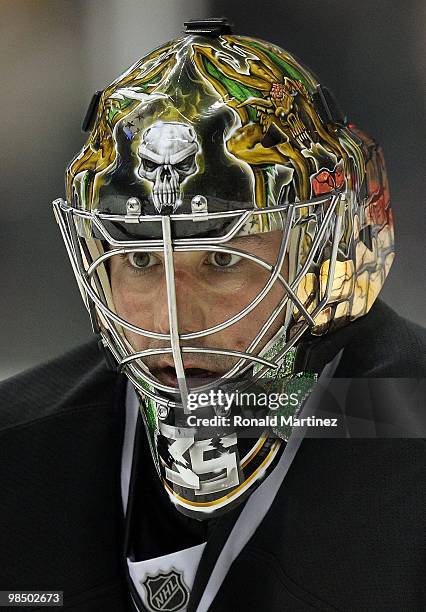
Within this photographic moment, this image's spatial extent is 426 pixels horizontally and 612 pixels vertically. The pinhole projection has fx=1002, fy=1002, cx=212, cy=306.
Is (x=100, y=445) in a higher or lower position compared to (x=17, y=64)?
lower

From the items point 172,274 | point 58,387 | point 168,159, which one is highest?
point 168,159

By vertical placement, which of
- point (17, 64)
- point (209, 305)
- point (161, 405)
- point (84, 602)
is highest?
point (17, 64)

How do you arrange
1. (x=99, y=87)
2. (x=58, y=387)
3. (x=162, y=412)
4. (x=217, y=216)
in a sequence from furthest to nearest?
(x=99, y=87), (x=58, y=387), (x=162, y=412), (x=217, y=216)

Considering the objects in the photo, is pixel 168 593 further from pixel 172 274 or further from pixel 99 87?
pixel 99 87

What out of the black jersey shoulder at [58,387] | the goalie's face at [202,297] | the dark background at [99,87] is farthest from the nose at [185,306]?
the dark background at [99,87]

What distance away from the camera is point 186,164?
980mm

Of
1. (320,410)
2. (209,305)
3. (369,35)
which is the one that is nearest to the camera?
(209,305)

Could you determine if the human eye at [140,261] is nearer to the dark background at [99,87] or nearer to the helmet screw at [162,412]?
the helmet screw at [162,412]

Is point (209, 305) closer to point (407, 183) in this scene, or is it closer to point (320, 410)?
point (320, 410)

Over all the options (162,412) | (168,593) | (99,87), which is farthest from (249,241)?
(99,87)

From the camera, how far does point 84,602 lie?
1149mm

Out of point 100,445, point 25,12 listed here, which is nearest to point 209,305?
point 100,445

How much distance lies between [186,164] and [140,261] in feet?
0.40

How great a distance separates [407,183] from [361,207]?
55cm
